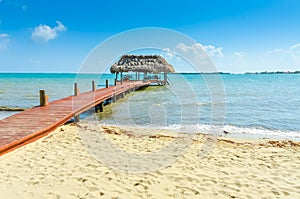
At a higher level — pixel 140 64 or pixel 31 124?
pixel 140 64

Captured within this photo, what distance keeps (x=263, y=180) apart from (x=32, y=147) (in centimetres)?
491

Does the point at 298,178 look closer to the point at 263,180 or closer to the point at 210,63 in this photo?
the point at 263,180

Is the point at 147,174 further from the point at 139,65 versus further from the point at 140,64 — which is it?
the point at 140,64

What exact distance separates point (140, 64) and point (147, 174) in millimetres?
25749

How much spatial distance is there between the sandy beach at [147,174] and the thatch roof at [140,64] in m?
22.7

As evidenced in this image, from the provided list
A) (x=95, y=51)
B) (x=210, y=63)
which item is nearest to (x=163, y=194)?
(x=95, y=51)

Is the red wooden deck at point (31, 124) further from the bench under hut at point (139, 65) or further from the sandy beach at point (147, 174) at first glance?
the bench under hut at point (139, 65)

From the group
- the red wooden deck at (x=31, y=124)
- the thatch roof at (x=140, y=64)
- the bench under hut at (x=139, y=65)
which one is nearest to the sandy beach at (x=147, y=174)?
the red wooden deck at (x=31, y=124)

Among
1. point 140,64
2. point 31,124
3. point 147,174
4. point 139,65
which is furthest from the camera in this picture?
point 140,64

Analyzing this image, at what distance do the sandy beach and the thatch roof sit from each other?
22.7m

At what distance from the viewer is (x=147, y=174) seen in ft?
14.2

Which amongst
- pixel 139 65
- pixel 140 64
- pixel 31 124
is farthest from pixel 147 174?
pixel 140 64

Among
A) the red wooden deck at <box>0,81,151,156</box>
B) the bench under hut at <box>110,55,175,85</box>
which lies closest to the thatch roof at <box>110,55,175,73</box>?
the bench under hut at <box>110,55,175,85</box>

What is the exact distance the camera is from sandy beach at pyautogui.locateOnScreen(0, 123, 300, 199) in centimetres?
363
